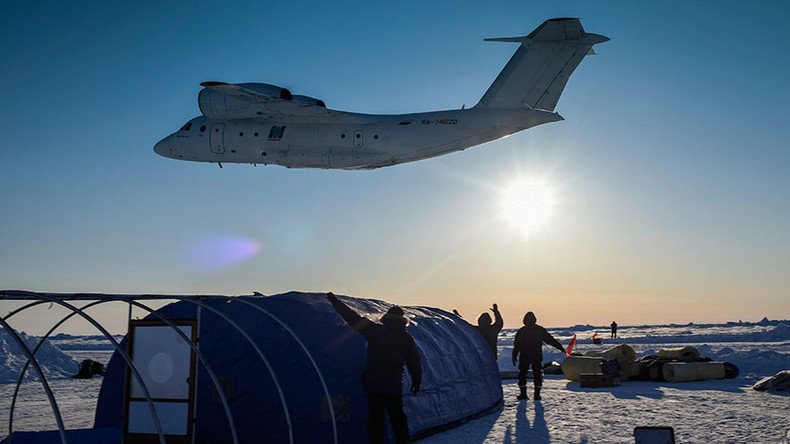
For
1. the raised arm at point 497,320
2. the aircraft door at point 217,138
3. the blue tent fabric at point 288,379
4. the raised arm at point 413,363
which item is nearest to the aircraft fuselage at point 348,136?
the aircraft door at point 217,138

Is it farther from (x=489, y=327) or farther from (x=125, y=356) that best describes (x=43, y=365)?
(x=125, y=356)

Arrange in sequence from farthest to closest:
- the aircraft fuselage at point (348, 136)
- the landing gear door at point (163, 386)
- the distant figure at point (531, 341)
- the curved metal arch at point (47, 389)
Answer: the aircraft fuselage at point (348, 136)
the distant figure at point (531, 341)
the landing gear door at point (163, 386)
the curved metal arch at point (47, 389)

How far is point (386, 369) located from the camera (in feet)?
29.0

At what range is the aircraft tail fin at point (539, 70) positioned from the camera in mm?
25984

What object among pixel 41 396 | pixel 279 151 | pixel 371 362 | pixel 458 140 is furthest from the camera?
pixel 279 151

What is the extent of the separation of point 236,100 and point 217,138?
76.5 inches

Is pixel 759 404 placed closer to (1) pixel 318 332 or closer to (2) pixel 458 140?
(1) pixel 318 332

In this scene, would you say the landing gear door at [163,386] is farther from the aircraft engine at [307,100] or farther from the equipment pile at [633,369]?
the aircraft engine at [307,100]

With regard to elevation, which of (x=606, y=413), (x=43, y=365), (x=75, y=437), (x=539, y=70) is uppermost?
(x=539, y=70)

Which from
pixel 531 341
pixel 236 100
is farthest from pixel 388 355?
pixel 236 100

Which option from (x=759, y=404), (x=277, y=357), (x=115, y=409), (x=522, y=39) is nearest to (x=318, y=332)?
(x=277, y=357)

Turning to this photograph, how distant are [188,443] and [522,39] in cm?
2100

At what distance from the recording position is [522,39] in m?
→ 25.8

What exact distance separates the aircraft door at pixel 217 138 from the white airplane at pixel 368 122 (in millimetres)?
41
